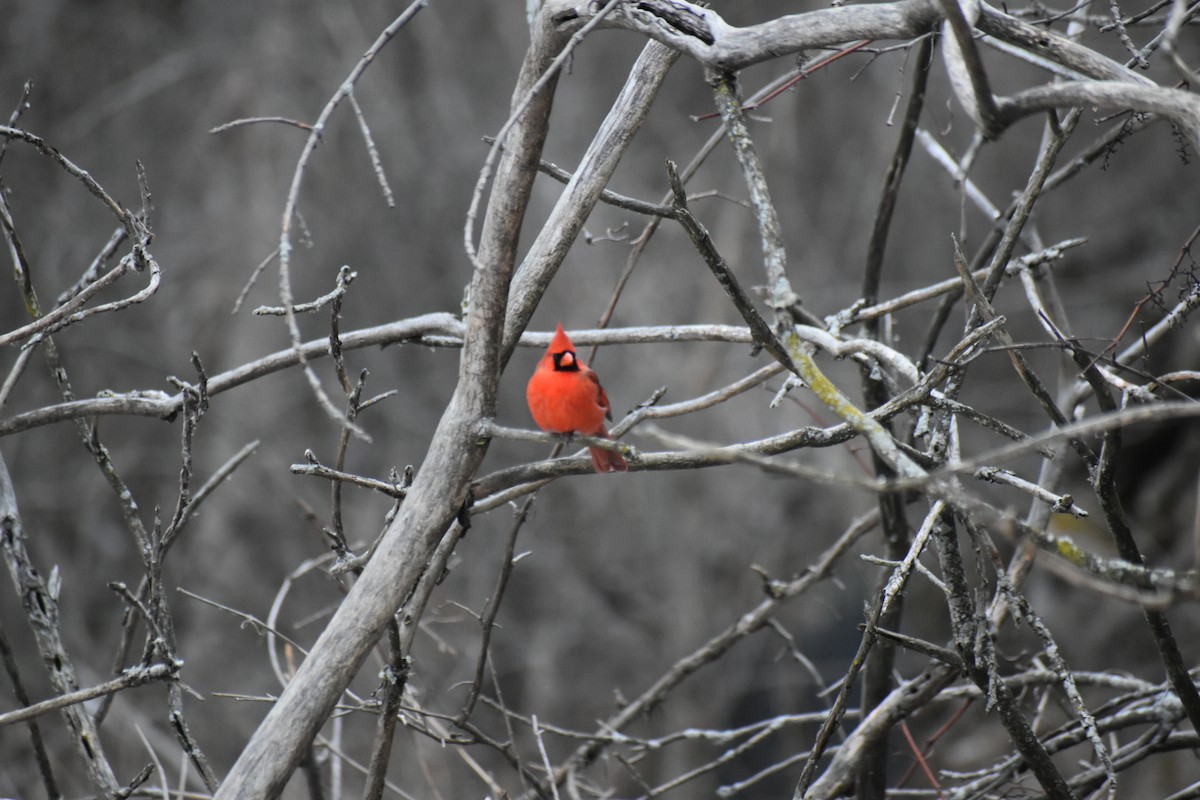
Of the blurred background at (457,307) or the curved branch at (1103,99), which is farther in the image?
the blurred background at (457,307)

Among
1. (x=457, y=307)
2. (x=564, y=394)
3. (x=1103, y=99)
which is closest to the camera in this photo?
(x=1103, y=99)

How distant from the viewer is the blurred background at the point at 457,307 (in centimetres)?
848

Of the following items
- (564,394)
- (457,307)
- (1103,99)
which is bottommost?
(457,307)

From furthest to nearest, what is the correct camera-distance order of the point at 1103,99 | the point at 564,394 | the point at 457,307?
the point at 457,307 → the point at 564,394 → the point at 1103,99

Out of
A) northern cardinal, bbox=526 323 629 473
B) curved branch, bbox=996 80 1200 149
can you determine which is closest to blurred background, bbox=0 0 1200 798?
northern cardinal, bbox=526 323 629 473

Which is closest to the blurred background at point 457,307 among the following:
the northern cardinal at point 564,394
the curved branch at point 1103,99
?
the northern cardinal at point 564,394

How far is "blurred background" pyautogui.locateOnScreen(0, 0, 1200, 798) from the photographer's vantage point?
8.48 meters

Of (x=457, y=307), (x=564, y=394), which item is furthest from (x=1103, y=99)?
(x=457, y=307)

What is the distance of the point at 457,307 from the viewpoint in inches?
387

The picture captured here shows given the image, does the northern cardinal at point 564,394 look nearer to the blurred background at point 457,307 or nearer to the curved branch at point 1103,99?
the curved branch at point 1103,99

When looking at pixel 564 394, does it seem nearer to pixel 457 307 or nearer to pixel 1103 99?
pixel 1103 99

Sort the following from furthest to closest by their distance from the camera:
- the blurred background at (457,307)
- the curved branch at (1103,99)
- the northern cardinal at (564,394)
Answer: the blurred background at (457,307) → the northern cardinal at (564,394) → the curved branch at (1103,99)

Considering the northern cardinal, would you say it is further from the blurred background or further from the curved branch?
the blurred background

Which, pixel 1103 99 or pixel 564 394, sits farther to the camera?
pixel 564 394
